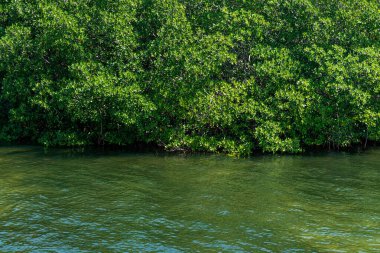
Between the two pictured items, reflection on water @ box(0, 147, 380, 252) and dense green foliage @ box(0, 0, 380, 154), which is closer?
reflection on water @ box(0, 147, 380, 252)

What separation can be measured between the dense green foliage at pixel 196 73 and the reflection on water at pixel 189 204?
3022 mm

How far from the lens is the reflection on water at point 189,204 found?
14.2 meters

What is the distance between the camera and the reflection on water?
1416cm

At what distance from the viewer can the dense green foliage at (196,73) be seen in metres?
A: 29.5

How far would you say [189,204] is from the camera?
59.5 feet

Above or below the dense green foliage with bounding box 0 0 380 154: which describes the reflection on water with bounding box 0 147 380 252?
below

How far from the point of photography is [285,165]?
2620cm

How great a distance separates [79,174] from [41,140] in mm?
10159

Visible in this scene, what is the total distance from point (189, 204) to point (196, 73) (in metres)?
13.1

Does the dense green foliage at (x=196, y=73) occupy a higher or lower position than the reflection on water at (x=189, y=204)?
higher

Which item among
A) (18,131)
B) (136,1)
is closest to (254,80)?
(136,1)

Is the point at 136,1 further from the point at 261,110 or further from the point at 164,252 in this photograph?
the point at 164,252

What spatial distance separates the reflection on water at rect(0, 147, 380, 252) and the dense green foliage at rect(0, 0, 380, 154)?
3.02 m

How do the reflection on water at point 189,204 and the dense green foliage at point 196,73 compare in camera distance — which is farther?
the dense green foliage at point 196,73
